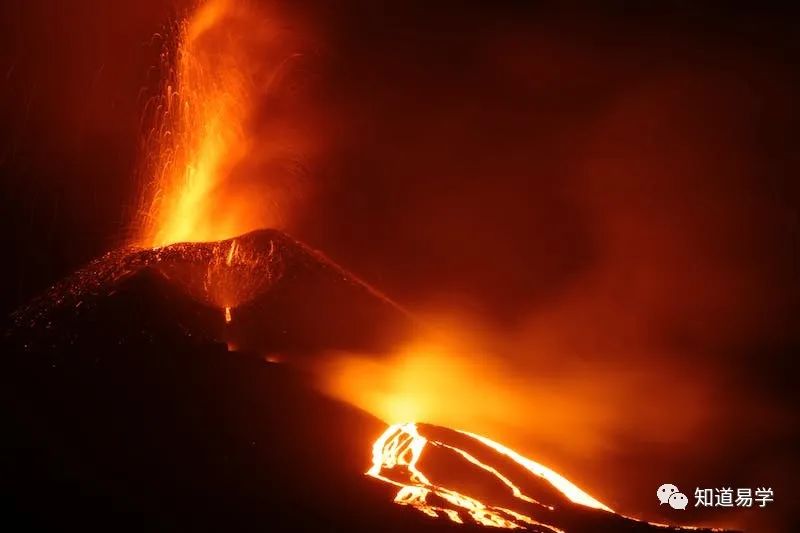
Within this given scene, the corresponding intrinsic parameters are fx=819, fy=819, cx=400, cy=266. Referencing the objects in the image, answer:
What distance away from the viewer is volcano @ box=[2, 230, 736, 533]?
11.9m

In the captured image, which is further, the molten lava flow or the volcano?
the molten lava flow

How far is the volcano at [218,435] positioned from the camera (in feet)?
38.9

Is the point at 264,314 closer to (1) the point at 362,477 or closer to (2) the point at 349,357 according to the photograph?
(2) the point at 349,357

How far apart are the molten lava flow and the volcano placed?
38 millimetres

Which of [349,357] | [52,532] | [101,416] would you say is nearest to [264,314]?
[349,357]

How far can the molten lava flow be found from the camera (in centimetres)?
1224

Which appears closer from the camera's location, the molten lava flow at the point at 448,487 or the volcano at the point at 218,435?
the volcano at the point at 218,435

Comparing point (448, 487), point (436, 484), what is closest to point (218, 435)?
point (436, 484)

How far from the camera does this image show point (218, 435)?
45.5 ft

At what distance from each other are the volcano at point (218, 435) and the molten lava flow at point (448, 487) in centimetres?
4

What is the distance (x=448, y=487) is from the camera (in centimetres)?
1363

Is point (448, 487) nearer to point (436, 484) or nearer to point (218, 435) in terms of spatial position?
point (436, 484)

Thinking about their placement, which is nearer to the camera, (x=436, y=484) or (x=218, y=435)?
(x=436, y=484)

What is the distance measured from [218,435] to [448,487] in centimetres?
397
